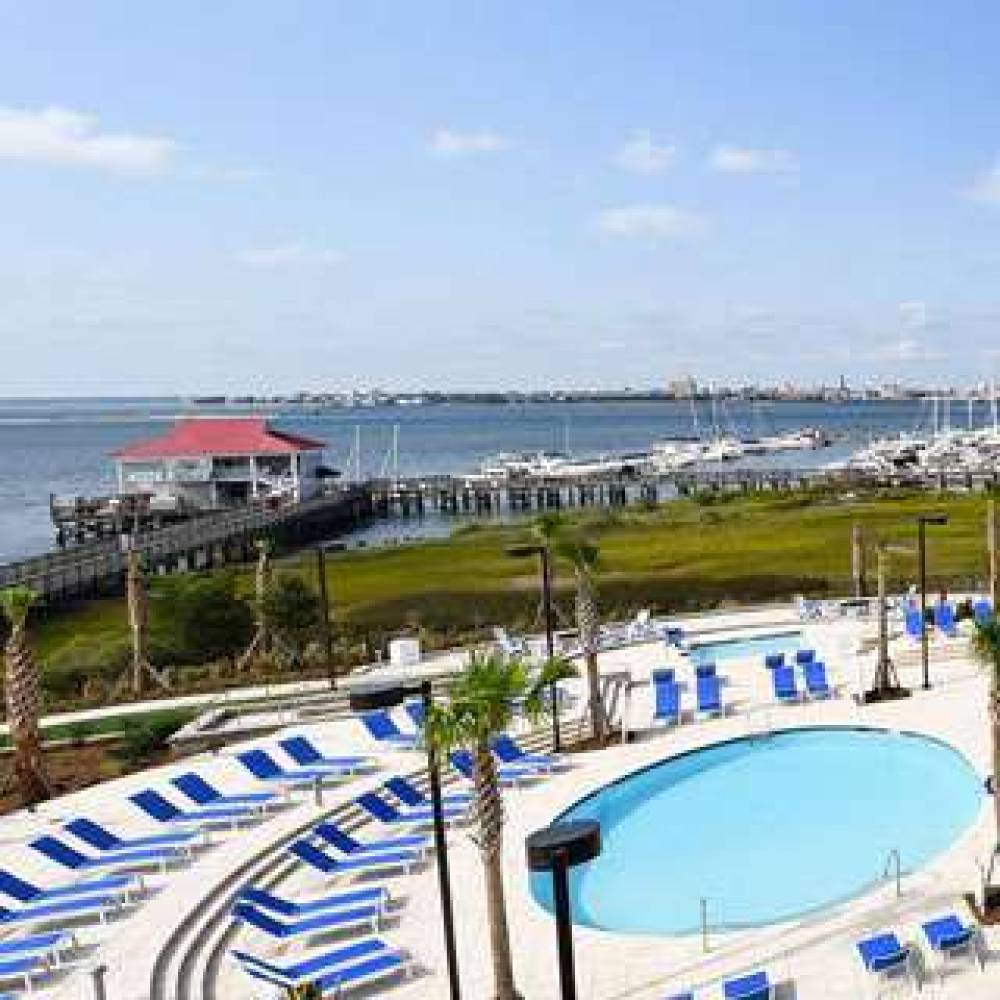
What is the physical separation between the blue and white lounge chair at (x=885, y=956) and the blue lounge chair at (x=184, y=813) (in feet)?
35.6

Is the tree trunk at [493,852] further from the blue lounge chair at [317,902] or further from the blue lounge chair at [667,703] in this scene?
the blue lounge chair at [667,703]

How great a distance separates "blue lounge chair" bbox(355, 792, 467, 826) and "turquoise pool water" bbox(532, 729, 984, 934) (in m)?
1.99

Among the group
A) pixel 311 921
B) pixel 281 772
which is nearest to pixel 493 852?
pixel 311 921

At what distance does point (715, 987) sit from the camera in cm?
1451

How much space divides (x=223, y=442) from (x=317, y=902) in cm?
7159

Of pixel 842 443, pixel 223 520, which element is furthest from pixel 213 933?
pixel 842 443

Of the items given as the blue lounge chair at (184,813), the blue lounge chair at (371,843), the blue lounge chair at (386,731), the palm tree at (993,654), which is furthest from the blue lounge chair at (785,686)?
the blue lounge chair at (184,813)

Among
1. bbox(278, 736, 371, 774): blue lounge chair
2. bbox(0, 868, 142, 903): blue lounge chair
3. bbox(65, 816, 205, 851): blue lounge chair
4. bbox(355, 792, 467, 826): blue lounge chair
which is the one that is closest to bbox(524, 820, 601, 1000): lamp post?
bbox(0, 868, 142, 903): blue lounge chair

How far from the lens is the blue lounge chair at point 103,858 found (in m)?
Answer: 18.7

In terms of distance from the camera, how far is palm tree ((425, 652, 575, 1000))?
12867 mm

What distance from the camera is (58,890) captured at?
17672 millimetres

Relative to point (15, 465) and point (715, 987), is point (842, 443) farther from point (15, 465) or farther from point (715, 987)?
point (715, 987)

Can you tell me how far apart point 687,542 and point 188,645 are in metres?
29.2

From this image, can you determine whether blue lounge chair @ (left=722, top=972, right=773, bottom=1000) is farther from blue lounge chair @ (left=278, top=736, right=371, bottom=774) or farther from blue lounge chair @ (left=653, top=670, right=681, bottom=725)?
blue lounge chair @ (left=653, top=670, right=681, bottom=725)
